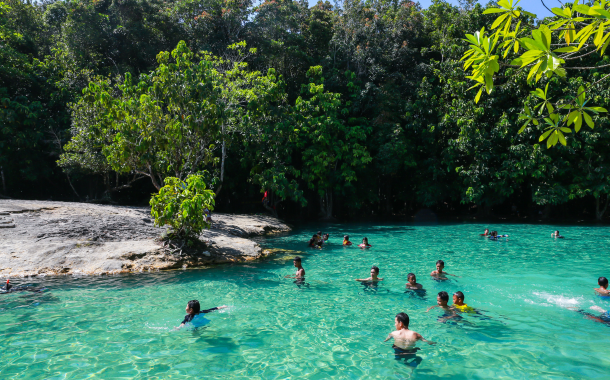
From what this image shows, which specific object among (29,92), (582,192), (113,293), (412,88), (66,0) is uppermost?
(66,0)

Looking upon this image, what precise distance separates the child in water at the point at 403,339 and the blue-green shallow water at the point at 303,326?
0.21 metres

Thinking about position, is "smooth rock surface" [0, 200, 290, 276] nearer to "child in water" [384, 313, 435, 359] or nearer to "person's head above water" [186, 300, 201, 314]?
"person's head above water" [186, 300, 201, 314]

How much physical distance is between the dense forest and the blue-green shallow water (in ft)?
36.3

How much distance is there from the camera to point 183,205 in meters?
11.8

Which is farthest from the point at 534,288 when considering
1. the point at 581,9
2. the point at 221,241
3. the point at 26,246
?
the point at 26,246

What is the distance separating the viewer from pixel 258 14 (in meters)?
28.1

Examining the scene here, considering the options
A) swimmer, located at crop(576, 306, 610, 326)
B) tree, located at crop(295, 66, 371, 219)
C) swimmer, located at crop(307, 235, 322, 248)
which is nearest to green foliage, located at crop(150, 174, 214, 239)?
swimmer, located at crop(307, 235, 322, 248)

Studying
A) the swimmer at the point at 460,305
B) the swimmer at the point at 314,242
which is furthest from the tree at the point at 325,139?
the swimmer at the point at 460,305

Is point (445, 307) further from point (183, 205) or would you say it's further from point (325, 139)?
point (325, 139)

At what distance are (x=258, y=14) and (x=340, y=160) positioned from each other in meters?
12.4

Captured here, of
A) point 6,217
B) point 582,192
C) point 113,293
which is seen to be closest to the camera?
point 113,293

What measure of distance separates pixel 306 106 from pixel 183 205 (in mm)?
16227

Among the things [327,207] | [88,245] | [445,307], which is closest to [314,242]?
[88,245]

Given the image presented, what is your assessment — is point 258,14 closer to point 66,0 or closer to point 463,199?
point 66,0
